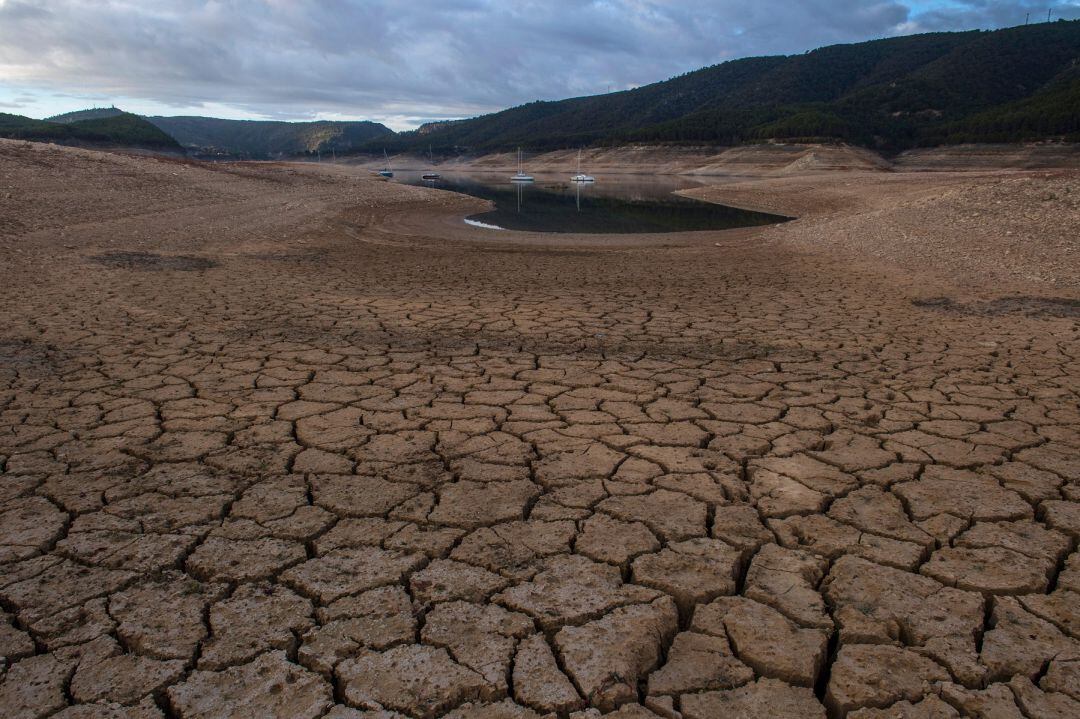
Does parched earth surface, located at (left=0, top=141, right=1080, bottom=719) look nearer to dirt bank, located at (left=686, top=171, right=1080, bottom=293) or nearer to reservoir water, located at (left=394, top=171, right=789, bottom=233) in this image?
dirt bank, located at (left=686, top=171, right=1080, bottom=293)

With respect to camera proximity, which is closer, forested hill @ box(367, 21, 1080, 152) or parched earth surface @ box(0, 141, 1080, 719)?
parched earth surface @ box(0, 141, 1080, 719)

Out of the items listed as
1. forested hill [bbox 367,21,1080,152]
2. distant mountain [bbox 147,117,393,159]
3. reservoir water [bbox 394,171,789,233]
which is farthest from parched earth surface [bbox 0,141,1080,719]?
distant mountain [bbox 147,117,393,159]

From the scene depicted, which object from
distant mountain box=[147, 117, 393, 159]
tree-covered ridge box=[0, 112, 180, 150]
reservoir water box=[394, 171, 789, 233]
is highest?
distant mountain box=[147, 117, 393, 159]

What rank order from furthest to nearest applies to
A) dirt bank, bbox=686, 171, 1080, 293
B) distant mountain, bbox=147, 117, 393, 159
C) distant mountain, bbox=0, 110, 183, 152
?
Answer: distant mountain, bbox=147, 117, 393, 159
distant mountain, bbox=0, 110, 183, 152
dirt bank, bbox=686, 171, 1080, 293

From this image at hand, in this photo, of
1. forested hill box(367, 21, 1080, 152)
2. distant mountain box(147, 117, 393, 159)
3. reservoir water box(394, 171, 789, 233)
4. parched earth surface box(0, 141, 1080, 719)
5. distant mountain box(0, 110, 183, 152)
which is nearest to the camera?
parched earth surface box(0, 141, 1080, 719)

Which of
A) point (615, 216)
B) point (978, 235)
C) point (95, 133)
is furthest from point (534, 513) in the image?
point (95, 133)

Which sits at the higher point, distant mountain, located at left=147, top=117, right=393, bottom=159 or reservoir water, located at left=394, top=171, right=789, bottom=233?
distant mountain, located at left=147, top=117, right=393, bottom=159

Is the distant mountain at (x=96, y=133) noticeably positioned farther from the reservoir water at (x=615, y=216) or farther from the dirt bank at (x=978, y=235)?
the dirt bank at (x=978, y=235)
